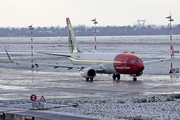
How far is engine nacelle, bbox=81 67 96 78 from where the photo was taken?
45.2 meters

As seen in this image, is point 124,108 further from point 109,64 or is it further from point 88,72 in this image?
point 109,64

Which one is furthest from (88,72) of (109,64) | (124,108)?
(124,108)

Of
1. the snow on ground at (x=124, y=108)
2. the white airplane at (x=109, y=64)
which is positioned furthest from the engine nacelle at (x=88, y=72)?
the snow on ground at (x=124, y=108)

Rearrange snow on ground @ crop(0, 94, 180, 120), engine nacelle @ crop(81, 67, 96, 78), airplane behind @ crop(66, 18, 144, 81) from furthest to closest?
engine nacelle @ crop(81, 67, 96, 78) → airplane behind @ crop(66, 18, 144, 81) → snow on ground @ crop(0, 94, 180, 120)

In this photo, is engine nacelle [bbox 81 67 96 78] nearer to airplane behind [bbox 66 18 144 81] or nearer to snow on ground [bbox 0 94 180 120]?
airplane behind [bbox 66 18 144 81]

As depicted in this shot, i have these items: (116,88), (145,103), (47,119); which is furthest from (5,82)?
(47,119)

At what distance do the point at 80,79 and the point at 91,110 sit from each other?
2409cm

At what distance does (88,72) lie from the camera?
Result: 45531 mm

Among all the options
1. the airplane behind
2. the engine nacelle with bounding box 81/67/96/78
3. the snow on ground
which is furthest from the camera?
the engine nacelle with bounding box 81/67/96/78

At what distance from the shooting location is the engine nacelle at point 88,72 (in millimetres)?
45250

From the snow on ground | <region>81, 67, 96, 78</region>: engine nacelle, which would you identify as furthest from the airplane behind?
the snow on ground

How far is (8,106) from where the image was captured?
24.4 m

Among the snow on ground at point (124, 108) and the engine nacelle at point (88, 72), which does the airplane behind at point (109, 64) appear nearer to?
the engine nacelle at point (88, 72)

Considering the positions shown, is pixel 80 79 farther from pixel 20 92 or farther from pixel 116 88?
pixel 20 92
